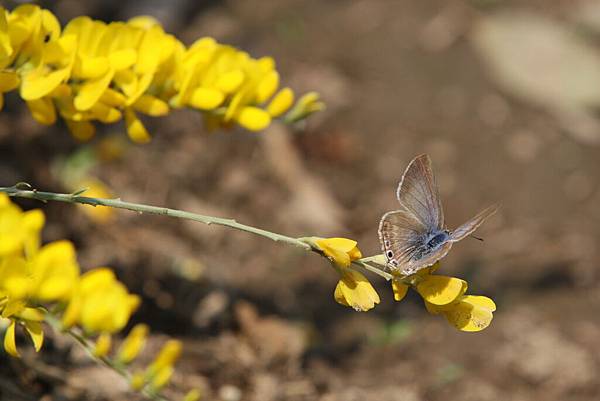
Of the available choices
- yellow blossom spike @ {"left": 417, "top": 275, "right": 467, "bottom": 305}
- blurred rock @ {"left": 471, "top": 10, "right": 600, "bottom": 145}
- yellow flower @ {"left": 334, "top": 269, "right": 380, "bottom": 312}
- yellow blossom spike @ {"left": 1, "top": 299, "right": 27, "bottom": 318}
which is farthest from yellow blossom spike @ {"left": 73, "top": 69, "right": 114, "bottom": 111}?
blurred rock @ {"left": 471, "top": 10, "right": 600, "bottom": 145}

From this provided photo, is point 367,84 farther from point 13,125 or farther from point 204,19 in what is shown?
point 13,125

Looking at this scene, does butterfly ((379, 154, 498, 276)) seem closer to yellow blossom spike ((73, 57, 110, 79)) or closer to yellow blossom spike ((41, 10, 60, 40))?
yellow blossom spike ((73, 57, 110, 79))

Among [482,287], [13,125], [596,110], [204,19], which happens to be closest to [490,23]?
[596,110]

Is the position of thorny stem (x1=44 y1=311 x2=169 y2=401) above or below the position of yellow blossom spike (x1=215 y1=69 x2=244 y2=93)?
below

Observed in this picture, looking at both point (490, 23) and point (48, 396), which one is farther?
point (490, 23)

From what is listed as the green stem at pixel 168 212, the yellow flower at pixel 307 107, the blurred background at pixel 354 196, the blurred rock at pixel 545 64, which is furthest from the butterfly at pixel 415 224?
the blurred rock at pixel 545 64

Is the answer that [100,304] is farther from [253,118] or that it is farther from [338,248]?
[253,118]
